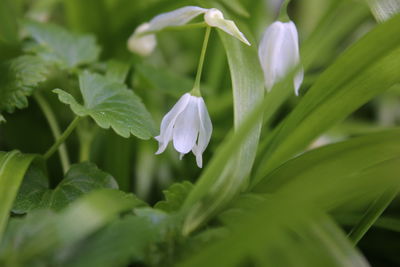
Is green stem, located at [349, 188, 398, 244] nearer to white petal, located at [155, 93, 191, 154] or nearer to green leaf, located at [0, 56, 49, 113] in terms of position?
white petal, located at [155, 93, 191, 154]

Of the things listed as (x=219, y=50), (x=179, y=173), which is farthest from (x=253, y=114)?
(x=219, y=50)

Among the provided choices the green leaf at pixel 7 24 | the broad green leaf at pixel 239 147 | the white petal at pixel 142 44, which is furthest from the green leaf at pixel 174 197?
the green leaf at pixel 7 24

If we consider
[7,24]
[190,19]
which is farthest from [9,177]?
[7,24]

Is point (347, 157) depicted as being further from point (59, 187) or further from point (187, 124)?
point (59, 187)

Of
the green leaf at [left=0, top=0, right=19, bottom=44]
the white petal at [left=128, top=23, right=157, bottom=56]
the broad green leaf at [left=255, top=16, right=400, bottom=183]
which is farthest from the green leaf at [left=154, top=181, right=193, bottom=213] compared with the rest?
the green leaf at [left=0, top=0, right=19, bottom=44]

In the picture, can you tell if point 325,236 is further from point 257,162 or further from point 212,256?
point 257,162
